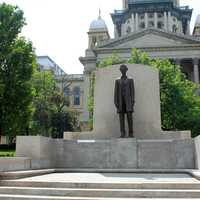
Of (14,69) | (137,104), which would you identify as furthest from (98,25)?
(137,104)

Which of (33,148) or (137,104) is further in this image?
(137,104)

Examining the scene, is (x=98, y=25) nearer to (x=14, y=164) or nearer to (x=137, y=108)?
(x=137, y=108)

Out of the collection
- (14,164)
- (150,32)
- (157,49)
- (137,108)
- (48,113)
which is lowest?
(14,164)

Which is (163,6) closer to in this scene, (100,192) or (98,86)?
(98,86)

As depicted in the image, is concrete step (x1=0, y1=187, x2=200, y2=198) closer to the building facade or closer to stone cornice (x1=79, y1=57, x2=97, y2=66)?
the building facade

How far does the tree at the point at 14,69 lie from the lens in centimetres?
2800

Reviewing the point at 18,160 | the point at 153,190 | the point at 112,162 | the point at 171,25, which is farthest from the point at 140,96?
the point at 171,25

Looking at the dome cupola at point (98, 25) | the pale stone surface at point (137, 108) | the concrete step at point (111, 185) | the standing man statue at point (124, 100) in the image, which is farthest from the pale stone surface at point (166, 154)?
the dome cupola at point (98, 25)

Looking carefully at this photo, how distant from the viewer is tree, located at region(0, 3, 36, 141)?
28000 millimetres

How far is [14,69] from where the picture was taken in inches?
1118

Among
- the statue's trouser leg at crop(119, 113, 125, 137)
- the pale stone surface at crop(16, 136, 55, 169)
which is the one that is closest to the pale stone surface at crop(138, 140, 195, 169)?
the statue's trouser leg at crop(119, 113, 125, 137)

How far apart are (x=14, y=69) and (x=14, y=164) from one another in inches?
734

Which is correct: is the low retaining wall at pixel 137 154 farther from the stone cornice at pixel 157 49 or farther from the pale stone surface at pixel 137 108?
the stone cornice at pixel 157 49

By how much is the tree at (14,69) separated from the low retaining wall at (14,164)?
1683 centimetres
